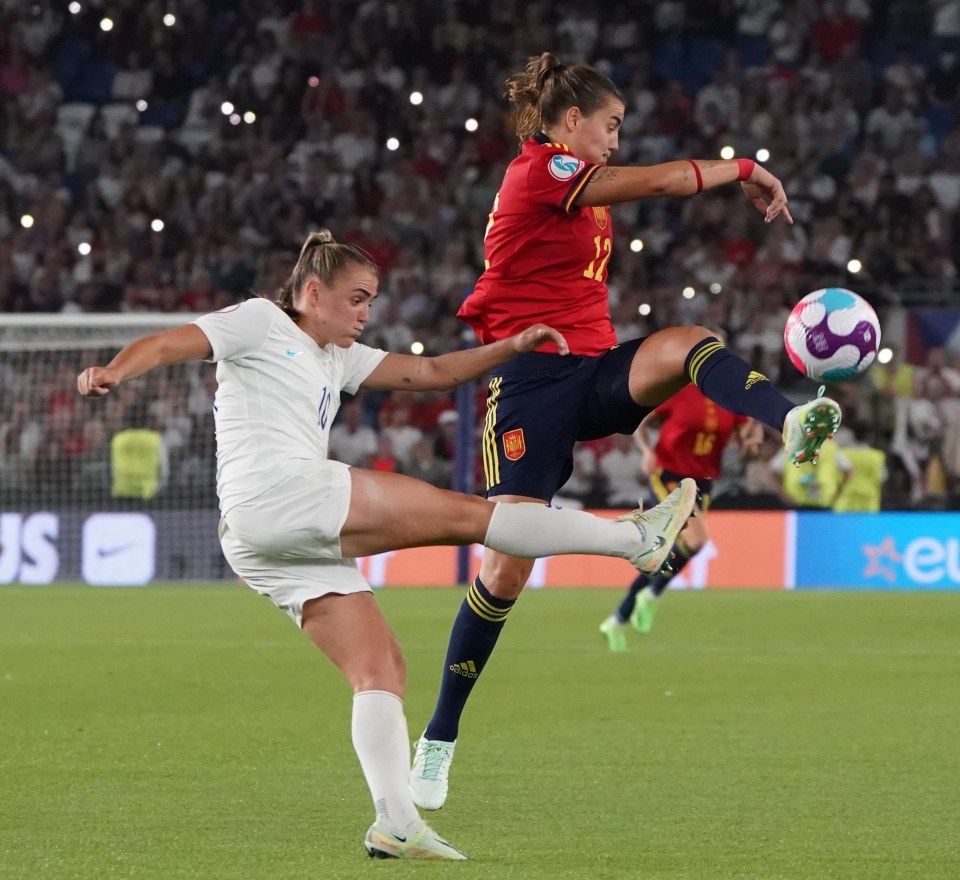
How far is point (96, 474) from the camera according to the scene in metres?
16.3

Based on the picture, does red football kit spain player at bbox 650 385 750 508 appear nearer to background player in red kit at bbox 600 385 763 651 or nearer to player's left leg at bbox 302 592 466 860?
background player in red kit at bbox 600 385 763 651

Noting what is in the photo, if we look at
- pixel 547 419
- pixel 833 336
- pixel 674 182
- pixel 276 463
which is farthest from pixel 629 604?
pixel 276 463

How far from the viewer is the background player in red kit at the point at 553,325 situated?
551cm

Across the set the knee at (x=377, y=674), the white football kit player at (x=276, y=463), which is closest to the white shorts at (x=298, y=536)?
the white football kit player at (x=276, y=463)

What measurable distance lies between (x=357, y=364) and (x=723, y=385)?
1.11 m

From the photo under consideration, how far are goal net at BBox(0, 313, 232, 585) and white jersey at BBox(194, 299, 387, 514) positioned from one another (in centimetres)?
1172

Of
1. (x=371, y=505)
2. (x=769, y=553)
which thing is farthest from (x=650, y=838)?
(x=769, y=553)

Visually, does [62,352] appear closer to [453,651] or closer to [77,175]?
[77,175]

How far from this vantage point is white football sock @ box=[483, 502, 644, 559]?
463cm

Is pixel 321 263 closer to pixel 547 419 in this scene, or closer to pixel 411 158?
pixel 547 419

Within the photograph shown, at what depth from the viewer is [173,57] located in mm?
22312

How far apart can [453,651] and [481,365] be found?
1.17m

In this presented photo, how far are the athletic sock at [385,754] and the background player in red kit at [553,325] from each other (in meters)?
1.01

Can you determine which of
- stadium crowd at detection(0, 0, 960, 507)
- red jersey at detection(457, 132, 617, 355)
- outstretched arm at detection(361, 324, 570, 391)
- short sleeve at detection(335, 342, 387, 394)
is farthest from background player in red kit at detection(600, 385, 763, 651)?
short sleeve at detection(335, 342, 387, 394)
